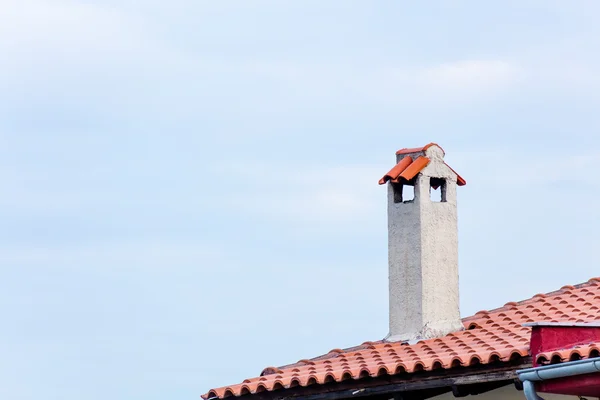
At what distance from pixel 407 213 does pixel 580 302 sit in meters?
2.04

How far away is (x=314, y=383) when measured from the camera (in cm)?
1049

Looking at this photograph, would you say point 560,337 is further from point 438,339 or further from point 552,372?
point 438,339

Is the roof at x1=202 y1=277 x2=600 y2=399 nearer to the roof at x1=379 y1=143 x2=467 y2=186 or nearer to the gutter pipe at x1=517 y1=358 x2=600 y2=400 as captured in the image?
the gutter pipe at x1=517 y1=358 x2=600 y2=400

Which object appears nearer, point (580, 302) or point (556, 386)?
point (556, 386)

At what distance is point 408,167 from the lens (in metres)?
12.6

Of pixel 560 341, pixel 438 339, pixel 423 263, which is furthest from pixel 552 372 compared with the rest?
pixel 423 263

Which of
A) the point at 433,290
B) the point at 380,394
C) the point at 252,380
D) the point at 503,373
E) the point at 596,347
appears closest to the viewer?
the point at 596,347

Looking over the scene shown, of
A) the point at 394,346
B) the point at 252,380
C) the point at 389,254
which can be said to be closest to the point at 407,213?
the point at 389,254

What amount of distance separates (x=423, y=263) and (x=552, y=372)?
3809 mm

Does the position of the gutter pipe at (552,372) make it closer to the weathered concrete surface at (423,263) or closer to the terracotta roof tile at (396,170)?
the weathered concrete surface at (423,263)

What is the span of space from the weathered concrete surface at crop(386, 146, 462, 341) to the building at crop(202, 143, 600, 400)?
0.01 meters

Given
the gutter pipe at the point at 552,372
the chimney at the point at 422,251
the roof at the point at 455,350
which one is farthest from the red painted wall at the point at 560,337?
the chimney at the point at 422,251

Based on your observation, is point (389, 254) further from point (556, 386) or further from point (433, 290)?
point (556, 386)

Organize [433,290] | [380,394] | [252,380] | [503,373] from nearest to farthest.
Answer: [503,373], [380,394], [252,380], [433,290]
